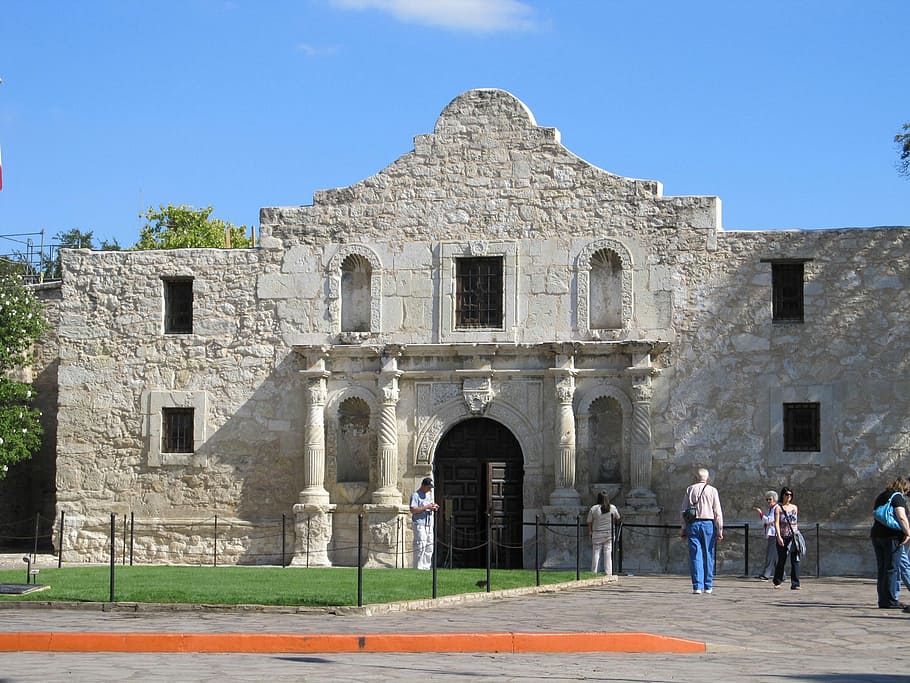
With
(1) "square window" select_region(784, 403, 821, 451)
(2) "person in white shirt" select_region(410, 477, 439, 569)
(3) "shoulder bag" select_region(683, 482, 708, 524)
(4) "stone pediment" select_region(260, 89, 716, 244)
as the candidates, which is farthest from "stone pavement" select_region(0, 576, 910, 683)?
(4) "stone pediment" select_region(260, 89, 716, 244)

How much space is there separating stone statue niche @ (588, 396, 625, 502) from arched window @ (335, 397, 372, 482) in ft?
13.5

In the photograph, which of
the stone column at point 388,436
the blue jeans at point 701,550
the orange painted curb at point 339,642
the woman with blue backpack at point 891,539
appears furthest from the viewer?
the stone column at point 388,436

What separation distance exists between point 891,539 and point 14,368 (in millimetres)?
20164

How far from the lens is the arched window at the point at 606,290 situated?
2688cm

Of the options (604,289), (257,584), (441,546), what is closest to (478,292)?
(604,289)

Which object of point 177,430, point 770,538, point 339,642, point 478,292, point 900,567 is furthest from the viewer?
point 177,430

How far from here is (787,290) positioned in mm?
26547

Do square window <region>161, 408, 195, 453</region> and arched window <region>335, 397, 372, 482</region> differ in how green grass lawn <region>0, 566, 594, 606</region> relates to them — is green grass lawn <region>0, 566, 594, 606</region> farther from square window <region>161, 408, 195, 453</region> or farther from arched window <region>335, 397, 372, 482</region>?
square window <region>161, 408, 195, 453</region>

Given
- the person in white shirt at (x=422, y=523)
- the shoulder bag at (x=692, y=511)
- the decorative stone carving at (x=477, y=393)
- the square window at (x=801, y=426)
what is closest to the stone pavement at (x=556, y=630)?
the shoulder bag at (x=692, y=511)

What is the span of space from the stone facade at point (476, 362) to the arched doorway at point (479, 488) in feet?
0.25

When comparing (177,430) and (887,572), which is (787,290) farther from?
(177,430)

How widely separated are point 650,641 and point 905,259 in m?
14.1

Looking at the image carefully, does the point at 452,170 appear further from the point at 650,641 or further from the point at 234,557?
the point at 650,641

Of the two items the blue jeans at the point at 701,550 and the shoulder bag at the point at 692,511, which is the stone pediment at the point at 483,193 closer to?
the shoulder bag at the point at 692,511
